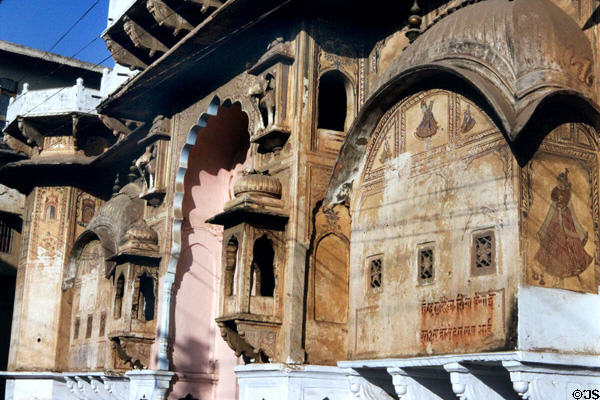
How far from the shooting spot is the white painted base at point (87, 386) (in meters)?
12.2

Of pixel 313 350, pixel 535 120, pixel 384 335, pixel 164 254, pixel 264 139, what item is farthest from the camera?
pixel 164 254

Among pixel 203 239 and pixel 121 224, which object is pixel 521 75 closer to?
pixel 203 239

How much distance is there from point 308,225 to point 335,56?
2.08 meters

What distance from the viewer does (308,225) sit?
9.61m

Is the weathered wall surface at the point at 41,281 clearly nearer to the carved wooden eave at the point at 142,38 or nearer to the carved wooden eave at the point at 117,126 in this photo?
the carved wooden eave at the point at 117,126

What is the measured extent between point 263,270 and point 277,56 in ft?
8.40

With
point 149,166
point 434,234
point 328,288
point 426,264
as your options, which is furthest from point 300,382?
point 149,166

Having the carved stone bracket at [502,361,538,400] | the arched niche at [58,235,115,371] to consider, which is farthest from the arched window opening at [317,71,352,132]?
the arched niche at [58,235,115,371]

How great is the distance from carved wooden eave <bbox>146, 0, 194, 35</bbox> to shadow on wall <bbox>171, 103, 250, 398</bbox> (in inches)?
59.6

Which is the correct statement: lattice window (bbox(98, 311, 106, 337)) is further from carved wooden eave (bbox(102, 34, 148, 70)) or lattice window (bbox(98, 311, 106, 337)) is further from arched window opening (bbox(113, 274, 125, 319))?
carved wooden eave (bbox(102, 34, 148, 70))

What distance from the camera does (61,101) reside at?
57.6 feet

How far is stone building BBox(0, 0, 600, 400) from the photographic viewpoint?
22.1 feet

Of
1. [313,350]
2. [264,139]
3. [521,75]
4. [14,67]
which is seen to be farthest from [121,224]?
[14,67]

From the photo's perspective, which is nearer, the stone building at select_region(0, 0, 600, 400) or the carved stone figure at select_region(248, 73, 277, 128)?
the stone building at select_region(0, 0, 600, 400)
